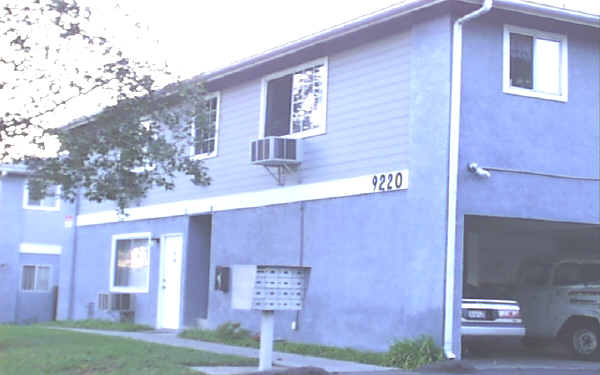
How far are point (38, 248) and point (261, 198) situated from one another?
54.5 feet

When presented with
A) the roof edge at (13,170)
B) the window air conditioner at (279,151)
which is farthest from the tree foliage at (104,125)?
the roof edge at (13,170)

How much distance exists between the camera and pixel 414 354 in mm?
12680

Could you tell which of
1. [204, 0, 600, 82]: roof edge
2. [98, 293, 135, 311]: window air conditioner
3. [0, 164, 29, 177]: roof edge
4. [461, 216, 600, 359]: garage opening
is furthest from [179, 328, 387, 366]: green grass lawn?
[0, 164, 29, 177]: roof edge

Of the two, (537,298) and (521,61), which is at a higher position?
(521,61)

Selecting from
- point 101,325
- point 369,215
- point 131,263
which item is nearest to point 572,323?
point 369,215

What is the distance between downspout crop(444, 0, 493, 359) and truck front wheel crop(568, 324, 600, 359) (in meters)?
2.76

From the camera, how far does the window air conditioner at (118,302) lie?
21.0 metres

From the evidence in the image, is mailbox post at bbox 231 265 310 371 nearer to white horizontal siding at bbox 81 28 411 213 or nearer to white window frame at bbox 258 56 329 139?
white horizontal siding at bbox 81 28 411 213

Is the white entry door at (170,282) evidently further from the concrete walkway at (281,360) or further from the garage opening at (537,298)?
the garage opening at (537,298)

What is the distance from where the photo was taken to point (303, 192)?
1614 centimetres

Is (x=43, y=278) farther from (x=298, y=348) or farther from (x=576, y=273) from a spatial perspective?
(x=576, y=273)

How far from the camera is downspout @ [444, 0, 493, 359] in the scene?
12812 millimetres

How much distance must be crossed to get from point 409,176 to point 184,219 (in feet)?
24.5

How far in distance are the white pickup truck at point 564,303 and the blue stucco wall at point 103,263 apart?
793cm
